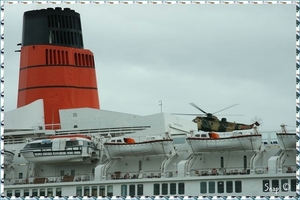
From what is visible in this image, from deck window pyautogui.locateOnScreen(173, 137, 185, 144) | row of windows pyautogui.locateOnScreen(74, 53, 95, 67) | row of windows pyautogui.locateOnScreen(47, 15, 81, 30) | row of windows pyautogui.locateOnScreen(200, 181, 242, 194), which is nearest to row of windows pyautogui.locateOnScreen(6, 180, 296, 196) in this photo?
row of windows pyautogui.locateOnScreen(200, 181, 242, 194)

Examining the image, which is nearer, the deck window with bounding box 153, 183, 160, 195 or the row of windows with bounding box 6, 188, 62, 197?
the deck window with bounding box 153, 183, 160, 195

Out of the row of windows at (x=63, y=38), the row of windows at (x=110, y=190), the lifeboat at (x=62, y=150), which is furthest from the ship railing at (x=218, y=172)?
the row of windows at (x=63, y=38)

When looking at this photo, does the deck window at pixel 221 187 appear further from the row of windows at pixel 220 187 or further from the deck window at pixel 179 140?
the deck window at pixel 179 140

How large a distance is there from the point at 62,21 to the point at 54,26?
594mm

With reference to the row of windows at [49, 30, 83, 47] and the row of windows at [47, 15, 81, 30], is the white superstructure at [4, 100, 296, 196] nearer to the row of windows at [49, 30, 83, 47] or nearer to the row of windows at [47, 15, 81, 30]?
the row of windows at [49, 30, 83, 47]

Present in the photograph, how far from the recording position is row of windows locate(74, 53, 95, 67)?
6300cm

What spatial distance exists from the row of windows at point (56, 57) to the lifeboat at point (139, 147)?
35.5ft

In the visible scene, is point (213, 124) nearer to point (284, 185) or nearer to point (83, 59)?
point (83, 59)

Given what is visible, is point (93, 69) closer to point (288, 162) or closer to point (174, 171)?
point (174, 171)

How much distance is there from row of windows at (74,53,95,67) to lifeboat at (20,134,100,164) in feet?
29.4

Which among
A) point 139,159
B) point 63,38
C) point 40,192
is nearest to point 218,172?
point 139,159

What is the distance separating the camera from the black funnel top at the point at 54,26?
62625mm

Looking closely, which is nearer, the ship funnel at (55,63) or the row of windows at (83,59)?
the ship funnel at (55,63)

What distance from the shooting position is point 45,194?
54.0 m
